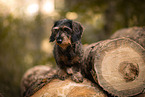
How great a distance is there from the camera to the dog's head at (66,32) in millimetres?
1939

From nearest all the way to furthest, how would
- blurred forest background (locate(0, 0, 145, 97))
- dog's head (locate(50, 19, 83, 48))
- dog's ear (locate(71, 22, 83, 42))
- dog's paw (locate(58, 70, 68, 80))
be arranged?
dog's head (locate(50, 19, 83, 48)) < dog's ear (locate(71, 22, 83, 42)) < dog's paw (locate(58, 70, 68, 80)) < blurred forest background (locate(0, 0, 145, 97))

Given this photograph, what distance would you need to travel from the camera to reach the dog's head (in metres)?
1.94

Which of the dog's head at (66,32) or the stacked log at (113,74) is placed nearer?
the dog's head at (66,32)

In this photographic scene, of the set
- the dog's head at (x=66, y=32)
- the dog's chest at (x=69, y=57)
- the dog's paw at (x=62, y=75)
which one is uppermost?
the dog's head at (x=66, y=32)

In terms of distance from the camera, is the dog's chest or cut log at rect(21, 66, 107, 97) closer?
cut log at rect(21, 66, 107, 97)

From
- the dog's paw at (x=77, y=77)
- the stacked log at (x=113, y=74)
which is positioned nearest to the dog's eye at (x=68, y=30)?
the stacked log at (x=113, y=74)

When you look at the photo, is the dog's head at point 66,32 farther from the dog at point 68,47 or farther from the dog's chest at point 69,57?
the dog's chest at point 69,57

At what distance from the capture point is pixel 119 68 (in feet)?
6.95

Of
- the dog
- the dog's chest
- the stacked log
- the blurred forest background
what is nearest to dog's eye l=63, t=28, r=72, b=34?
the dog

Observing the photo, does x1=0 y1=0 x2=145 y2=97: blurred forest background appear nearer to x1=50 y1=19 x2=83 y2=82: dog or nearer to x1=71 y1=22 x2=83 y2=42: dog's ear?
x1=50 y1=19 x2=83 y2=82: dog

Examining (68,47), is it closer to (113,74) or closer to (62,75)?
(62,75)

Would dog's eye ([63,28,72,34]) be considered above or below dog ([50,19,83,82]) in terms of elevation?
above

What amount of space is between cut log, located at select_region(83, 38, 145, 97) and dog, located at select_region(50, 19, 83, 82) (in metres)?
0.32

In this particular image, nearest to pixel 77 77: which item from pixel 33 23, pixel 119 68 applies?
pixel 119 68
